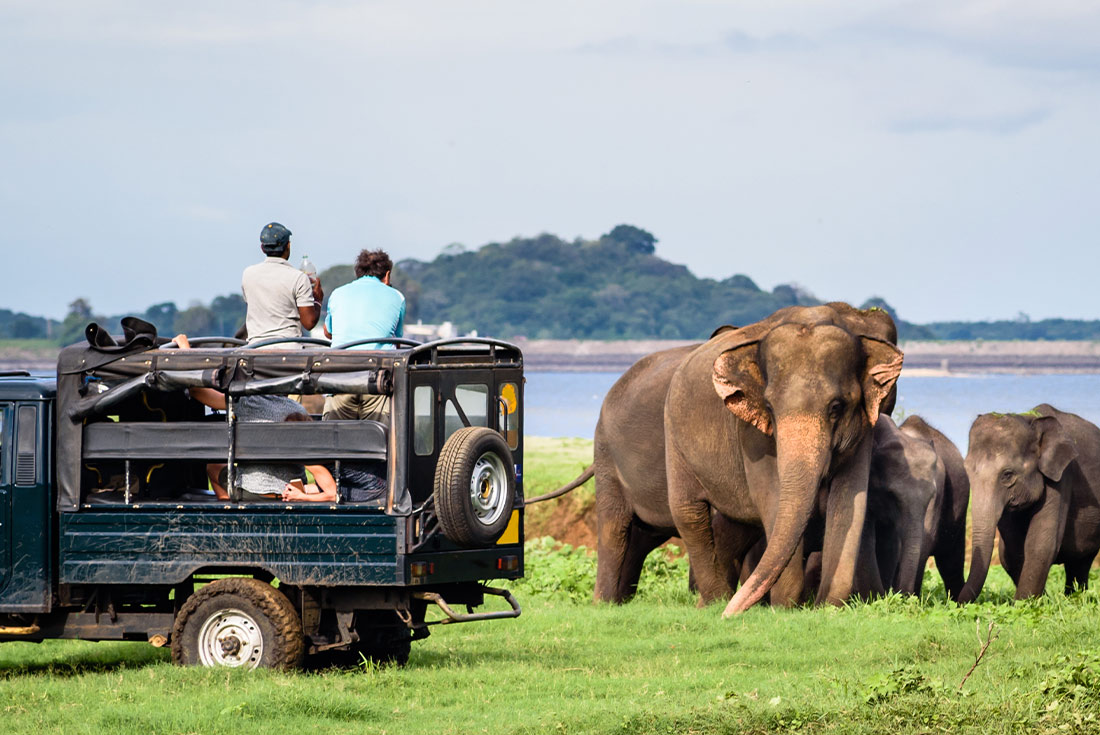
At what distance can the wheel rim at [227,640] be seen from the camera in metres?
11.4

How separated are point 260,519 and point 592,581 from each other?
25.9 feet

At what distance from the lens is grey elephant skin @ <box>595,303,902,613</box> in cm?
1407

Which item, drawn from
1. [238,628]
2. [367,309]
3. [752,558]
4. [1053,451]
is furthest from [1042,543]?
[238,628]

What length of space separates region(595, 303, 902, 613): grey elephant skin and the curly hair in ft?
10.3

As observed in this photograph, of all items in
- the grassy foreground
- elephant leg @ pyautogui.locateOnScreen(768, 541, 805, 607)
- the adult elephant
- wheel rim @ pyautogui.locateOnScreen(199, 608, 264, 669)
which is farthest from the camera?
the adult elephant

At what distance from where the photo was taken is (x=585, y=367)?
15875 centimetres

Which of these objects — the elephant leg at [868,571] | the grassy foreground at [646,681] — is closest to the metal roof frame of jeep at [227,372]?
the grassy foreground at [646,681]

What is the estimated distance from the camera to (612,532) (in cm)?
1811

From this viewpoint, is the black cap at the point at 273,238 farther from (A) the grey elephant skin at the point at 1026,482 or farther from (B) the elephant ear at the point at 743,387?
(A) the grey elephant skin at the point at 1026,482

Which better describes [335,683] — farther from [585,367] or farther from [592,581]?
[585,367]

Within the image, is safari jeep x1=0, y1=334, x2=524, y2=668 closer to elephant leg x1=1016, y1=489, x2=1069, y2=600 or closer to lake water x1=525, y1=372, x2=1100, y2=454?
elephant leg x1=1016, y1=489, x2=1069, y2=600

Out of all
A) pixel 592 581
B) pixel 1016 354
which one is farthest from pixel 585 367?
pixel 592 581

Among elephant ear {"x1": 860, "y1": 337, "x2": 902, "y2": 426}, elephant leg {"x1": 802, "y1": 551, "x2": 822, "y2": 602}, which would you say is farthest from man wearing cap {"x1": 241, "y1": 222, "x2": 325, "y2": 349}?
elephant leg {"x1": 802, "y1": 551, "x2": 822, "y2": 602}

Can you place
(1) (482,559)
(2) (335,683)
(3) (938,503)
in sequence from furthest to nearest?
(3) (938,503), (1) (482,559), (2) (335,683)
